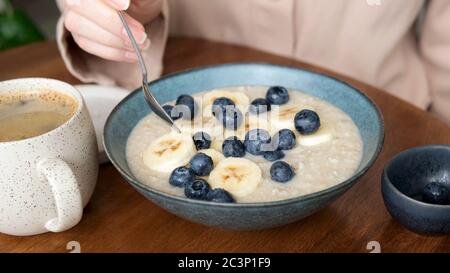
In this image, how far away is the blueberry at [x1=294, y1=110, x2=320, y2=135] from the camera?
0.76 meters

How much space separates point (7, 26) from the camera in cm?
181

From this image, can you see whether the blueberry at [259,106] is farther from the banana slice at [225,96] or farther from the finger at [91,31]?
the finger at [91,31]

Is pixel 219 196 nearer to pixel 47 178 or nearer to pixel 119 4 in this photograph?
pixel 47 178

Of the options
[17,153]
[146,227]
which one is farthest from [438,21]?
[17,153]

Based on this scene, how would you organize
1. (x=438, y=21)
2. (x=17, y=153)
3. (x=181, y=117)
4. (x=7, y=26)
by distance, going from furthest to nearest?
(x=7, y=26)
(x=438, y=21)
(x=181, y=117)
(x=17, y=153)

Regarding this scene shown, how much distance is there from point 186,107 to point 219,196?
0.23 metres

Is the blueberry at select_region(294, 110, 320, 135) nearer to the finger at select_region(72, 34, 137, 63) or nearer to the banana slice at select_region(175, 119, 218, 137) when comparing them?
the banana slice at select_region(175, 119, 218, 137)

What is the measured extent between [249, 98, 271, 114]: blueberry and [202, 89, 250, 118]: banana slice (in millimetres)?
14

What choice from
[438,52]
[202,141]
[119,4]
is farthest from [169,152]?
[438,52]

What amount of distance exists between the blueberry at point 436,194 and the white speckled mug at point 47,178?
448mm

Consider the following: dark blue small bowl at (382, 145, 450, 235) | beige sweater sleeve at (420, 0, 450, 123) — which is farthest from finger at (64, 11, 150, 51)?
beige sweater sleeve at (420, 0, 450, 123)
